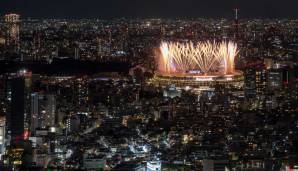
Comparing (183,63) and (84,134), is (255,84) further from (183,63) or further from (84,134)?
(84,134)

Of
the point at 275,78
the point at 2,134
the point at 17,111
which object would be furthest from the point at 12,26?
the point at 2,134

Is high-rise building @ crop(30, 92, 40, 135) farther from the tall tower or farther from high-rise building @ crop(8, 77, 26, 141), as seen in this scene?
the tall tower

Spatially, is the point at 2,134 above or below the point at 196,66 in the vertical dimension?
below

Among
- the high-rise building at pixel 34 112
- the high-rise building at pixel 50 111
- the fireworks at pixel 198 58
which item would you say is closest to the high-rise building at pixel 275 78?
the fireworks at pixel 198 58

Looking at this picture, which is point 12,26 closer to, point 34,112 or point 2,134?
point 34,112

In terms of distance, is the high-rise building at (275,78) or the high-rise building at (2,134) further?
the high-rise building at (275,78)

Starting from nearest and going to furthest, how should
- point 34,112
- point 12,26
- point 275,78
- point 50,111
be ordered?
point 34,112
point 50,111
point 275,78
point 12,26

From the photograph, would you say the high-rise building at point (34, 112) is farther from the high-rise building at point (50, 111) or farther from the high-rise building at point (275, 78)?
the high-rise building at point (275, 78)
